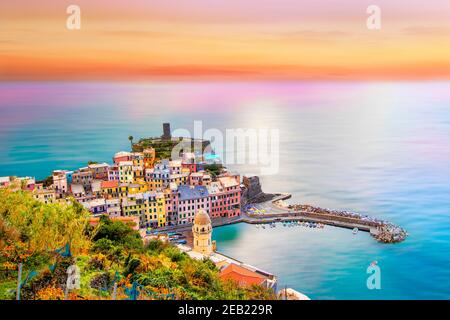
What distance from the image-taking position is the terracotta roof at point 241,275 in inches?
200

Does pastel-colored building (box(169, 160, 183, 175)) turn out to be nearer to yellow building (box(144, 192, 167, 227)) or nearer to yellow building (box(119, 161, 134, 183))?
yellow building (box(119, 161, 134, 183))

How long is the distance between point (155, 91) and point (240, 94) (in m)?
7.30

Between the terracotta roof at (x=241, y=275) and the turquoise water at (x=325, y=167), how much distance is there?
0.99 meters

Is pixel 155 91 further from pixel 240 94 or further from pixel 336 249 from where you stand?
pixel 336 249

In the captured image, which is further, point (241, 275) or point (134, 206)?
point (134, 206)

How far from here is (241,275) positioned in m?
5.22

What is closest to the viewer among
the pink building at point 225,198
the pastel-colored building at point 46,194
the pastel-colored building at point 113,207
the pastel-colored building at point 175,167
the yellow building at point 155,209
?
the pastel-colored building at point 46,194

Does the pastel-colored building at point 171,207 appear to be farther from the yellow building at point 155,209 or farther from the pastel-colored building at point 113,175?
the pastel-colored building at point 113,175

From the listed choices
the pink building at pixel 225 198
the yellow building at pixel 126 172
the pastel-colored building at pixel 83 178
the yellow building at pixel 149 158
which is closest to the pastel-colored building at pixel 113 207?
the pastel-colored building at pixel 83 178

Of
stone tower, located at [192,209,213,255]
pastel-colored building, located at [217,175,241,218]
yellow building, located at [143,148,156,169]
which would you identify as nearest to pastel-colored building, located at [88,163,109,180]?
yellow building, located at [143,148,156,169]

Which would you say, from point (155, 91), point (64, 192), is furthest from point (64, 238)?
point (155, 91)

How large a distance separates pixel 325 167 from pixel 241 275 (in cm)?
933

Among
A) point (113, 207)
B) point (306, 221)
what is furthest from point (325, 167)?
point (113, 207)

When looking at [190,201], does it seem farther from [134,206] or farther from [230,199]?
[134,206]
